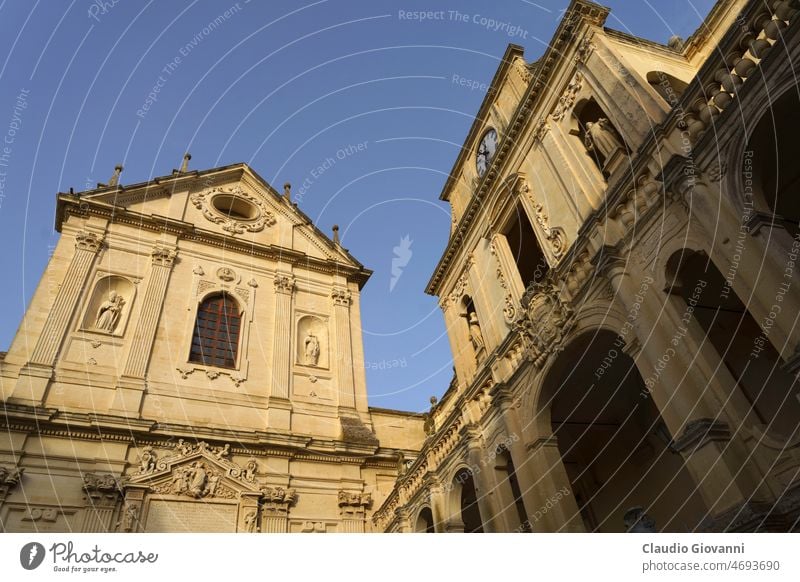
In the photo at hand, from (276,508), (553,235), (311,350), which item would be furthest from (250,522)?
(553,235)

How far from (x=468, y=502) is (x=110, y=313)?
15.4m

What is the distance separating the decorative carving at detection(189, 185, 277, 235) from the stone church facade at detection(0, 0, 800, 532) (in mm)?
147

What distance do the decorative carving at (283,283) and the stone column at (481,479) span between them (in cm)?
1365

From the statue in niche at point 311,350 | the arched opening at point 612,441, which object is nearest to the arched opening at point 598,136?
the arched opening at point 612,441

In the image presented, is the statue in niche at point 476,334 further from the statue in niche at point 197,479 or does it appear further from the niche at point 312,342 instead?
the statue in niche at point 197,479

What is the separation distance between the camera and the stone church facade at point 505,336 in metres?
7.01

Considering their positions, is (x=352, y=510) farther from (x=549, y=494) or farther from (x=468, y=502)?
(x=549, y=494)

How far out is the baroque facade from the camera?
21.5 ft

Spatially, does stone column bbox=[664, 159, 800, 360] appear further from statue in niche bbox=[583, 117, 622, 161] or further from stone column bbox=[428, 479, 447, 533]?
stone column bbox=[428, 479, 447, 533]

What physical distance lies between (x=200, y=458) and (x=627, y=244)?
15.5 m

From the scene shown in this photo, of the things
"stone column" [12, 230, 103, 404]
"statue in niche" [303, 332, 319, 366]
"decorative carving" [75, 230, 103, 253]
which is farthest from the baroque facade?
"decorative carving" [75, 230, 103, 253]

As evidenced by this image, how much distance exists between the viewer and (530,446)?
11.0 meters

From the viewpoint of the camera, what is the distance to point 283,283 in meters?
24.5
